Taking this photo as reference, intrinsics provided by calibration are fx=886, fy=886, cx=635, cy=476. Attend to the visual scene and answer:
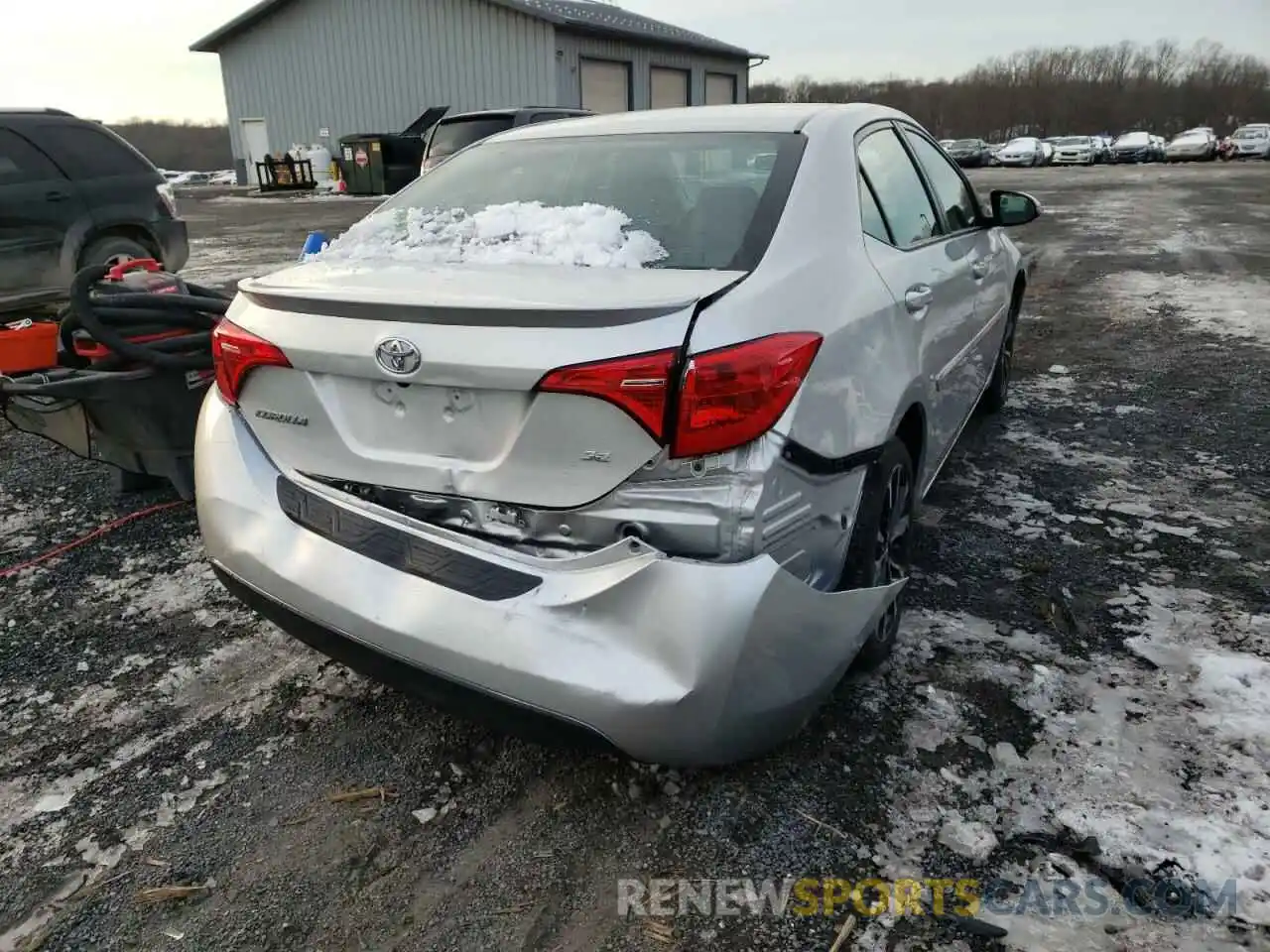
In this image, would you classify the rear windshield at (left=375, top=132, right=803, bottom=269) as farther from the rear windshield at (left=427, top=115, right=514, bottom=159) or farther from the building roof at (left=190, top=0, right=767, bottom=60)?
the building roof at (left=190, top=0, right=767, bottom=60)

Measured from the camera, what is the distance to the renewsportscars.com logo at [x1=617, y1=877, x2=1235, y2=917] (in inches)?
76.6

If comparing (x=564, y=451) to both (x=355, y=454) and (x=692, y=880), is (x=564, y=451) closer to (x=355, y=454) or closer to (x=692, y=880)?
(x=355, y=454)

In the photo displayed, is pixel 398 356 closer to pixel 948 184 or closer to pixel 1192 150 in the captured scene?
pixel 948 184

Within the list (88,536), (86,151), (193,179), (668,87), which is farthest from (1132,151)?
(88,536)

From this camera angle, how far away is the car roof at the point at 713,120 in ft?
9.05

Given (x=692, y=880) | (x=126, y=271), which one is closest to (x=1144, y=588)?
(x=692, y=880)

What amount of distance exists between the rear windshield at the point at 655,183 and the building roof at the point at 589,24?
69.6 feet

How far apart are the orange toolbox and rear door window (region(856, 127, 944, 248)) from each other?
3.51 m

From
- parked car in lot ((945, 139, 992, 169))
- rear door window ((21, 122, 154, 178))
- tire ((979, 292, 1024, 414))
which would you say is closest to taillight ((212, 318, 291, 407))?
tire ((979, 292, 1024, 414))

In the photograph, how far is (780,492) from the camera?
6.31 feet

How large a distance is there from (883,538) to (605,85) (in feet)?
78.1

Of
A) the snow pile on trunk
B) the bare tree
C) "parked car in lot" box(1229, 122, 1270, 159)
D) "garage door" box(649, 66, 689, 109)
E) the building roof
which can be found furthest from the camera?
the bare tree

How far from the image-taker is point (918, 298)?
2715 mm

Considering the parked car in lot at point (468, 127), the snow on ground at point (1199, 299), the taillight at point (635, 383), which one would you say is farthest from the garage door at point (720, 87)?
the taillight at point (635, 383)
